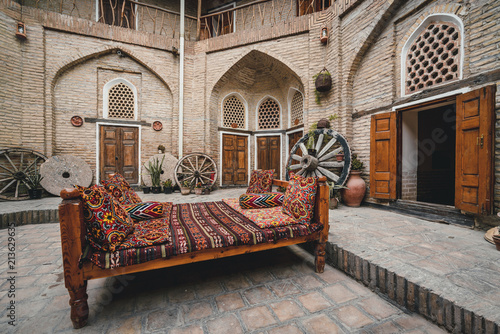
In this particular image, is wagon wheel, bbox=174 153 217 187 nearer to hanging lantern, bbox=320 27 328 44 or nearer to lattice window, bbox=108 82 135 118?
lattice window, bbox=108 82 135 118

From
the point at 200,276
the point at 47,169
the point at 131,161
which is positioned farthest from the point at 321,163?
the point at 47,169

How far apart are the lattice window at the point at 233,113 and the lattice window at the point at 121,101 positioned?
11.7 ft

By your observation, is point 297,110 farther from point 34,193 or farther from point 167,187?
point 34,193

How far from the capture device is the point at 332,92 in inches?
245

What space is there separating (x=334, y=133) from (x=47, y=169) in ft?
27.6

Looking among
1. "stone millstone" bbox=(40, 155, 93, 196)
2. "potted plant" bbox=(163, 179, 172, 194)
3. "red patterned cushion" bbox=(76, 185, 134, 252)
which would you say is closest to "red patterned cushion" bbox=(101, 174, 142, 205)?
"red patterned cushion" bbox=(76, 185, 134, 252)

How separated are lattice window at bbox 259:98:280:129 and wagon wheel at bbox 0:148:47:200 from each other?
311 inches

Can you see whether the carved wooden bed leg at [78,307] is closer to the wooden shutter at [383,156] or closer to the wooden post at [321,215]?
the wooden post at [321,215]

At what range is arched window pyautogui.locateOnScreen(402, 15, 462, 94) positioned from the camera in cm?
393

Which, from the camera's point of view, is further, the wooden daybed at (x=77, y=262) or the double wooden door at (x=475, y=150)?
the double wooden door at (x=475, y=150)

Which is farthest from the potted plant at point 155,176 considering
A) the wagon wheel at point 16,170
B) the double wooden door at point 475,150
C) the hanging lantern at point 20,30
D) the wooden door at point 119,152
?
the double wooden door at point 475,150

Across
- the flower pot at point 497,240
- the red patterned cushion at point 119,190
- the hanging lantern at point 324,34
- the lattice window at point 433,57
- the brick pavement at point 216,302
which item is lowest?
the brick pavement at point 216,302

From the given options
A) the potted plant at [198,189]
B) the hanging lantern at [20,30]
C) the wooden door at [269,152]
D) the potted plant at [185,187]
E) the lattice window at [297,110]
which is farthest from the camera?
the wooden door at [269,152]

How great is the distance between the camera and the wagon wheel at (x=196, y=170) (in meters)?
7.59
